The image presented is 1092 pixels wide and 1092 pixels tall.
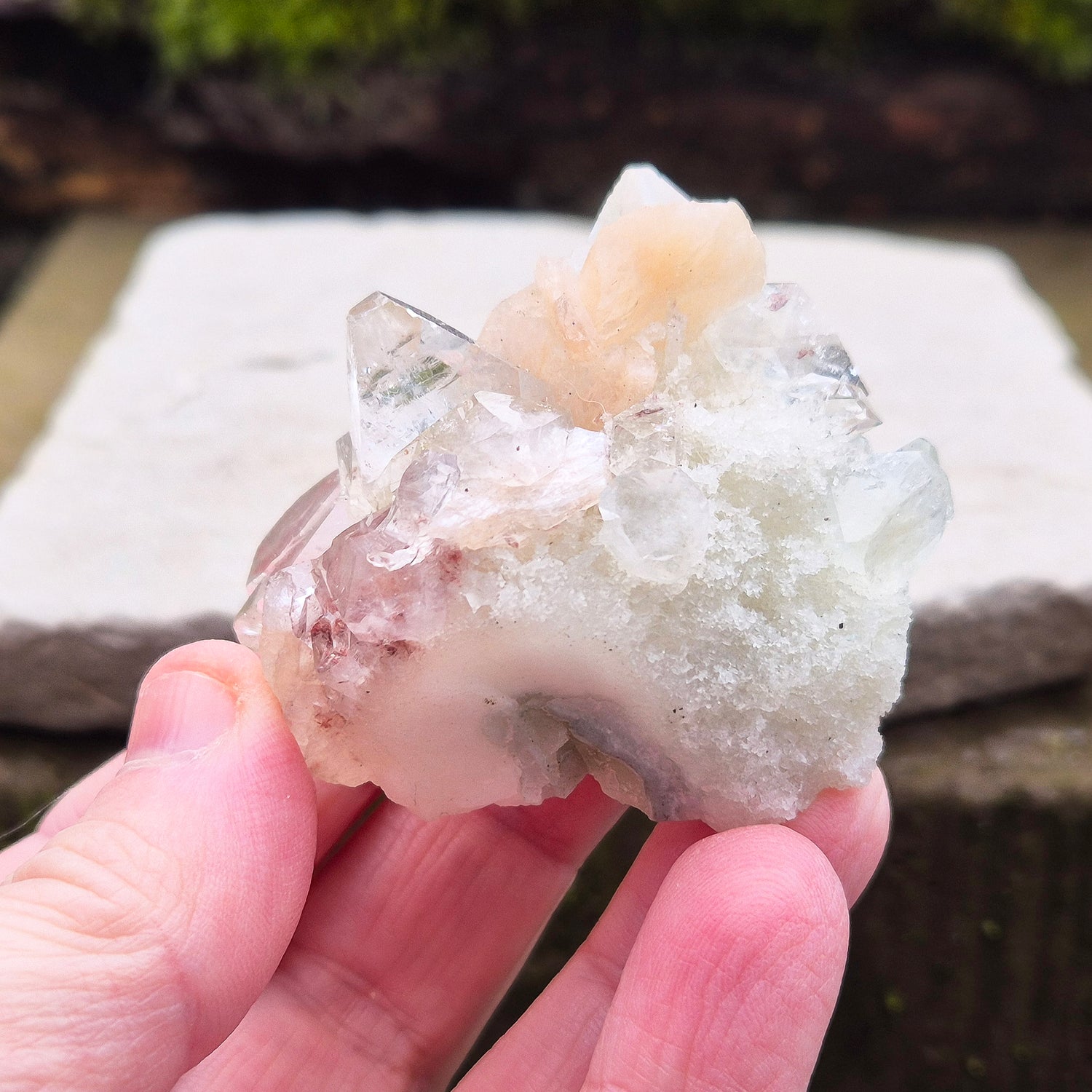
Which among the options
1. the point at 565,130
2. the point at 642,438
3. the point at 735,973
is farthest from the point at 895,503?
the point at 565,130

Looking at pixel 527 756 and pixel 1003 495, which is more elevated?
pixel 527 756

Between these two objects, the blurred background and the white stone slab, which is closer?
the white stone slab

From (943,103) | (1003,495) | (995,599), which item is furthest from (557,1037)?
(943,103)

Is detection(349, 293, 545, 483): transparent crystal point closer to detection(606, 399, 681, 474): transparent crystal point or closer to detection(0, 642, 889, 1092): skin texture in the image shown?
detection(606, 399, 681, 474): transparent crystal point

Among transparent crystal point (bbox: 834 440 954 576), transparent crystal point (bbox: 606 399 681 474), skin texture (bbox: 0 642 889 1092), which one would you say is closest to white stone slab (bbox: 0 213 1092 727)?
skin texture (bbox: 0 642 889 1092)

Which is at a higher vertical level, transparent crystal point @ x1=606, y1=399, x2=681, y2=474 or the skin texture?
transparent crystal point @ x1=606, y1=399, x2=681, y2=474

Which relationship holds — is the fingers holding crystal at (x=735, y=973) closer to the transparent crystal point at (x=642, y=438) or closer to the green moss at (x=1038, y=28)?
the transparent crystal point at (x=642, y=438)

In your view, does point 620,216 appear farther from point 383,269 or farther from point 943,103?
point 943,103
